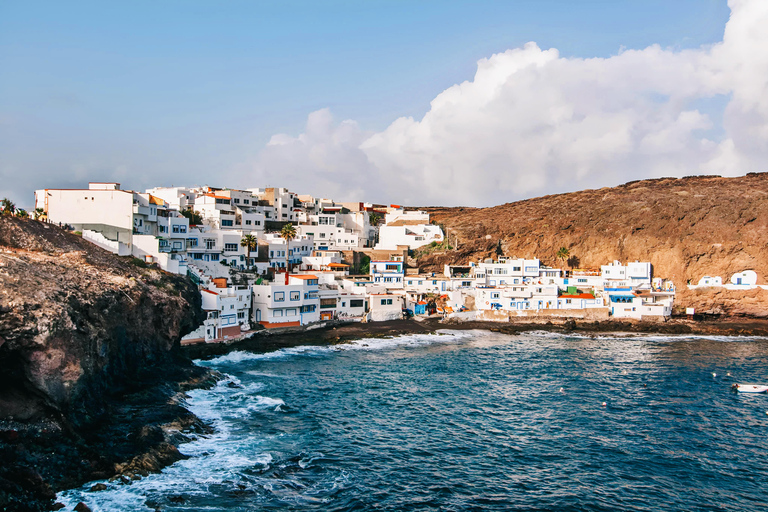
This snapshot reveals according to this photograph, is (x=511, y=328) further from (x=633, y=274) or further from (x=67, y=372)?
(x=67, y=372)

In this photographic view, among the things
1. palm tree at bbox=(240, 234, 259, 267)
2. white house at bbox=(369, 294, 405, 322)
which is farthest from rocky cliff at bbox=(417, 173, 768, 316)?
palm tree at bbox=(240, 234, 259, 267)

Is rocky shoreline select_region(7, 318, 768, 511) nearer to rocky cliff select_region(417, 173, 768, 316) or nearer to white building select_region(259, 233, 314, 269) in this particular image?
white building select_region(259, 233, 314, 269)

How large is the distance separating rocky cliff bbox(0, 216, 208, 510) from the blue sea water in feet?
7.12

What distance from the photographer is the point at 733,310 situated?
8650 centimetres

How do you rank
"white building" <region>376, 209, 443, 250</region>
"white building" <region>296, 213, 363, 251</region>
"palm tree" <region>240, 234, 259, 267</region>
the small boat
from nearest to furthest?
the small boat
"palm tree" <region>240, 234, 259, 267</region>
"white building" <region>296, 213, 363, 251</region>
"white building" <region>376, 209, 443, 250</region>

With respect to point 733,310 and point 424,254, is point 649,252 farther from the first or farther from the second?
point 424,254

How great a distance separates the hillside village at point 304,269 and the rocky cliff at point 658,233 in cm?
428

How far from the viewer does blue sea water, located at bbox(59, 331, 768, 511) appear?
999 inches

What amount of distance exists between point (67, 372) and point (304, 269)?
61.0 metres

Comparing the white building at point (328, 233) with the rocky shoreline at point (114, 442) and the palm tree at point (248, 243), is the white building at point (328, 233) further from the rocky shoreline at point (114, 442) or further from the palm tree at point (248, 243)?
the rocky shoreline at point (114, 442)

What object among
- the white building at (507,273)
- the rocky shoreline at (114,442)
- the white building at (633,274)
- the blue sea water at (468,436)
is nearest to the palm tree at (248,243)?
the blue sea water at (468,436)

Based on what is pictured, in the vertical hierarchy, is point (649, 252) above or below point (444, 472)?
above

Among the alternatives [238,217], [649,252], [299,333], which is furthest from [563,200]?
[299,333]

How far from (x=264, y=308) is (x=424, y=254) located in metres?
45.8
